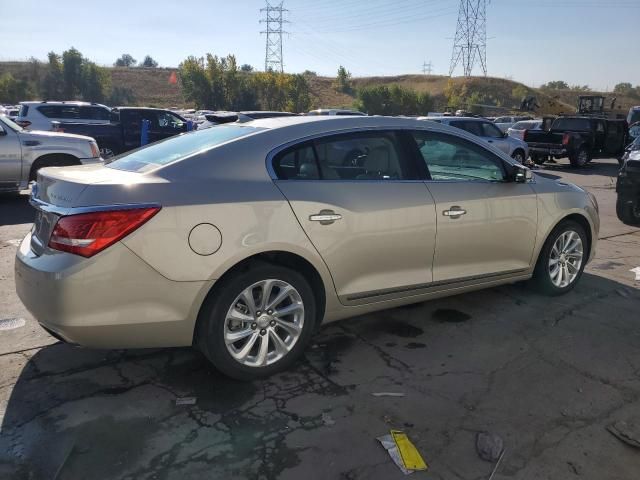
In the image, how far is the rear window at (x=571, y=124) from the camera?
65.5 ft

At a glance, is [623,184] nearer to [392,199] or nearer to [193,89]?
[392,199]

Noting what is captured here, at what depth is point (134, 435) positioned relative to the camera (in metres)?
2.88

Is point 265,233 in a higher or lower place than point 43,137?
lower

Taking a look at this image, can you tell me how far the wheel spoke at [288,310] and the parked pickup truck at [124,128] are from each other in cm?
1261

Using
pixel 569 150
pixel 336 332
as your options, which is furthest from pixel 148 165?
pixel 569 150

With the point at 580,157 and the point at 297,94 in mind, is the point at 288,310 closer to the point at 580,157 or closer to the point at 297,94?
the point at 580,157

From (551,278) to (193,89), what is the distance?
60.0 m

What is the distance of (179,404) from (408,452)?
135cm

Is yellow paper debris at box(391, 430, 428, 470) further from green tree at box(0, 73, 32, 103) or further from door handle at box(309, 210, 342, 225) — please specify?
green tree at box(0, 73, 32, 103)

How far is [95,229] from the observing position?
2.90m

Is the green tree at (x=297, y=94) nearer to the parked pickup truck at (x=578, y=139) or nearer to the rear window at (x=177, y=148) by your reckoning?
the parked pickup truck at (x=578, y=139)

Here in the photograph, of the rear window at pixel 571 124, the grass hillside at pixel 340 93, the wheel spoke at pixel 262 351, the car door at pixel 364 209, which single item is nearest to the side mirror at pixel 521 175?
the car door at pixel 364 209

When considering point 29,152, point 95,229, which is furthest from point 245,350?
point 29,152

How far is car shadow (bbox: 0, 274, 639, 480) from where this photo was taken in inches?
105
